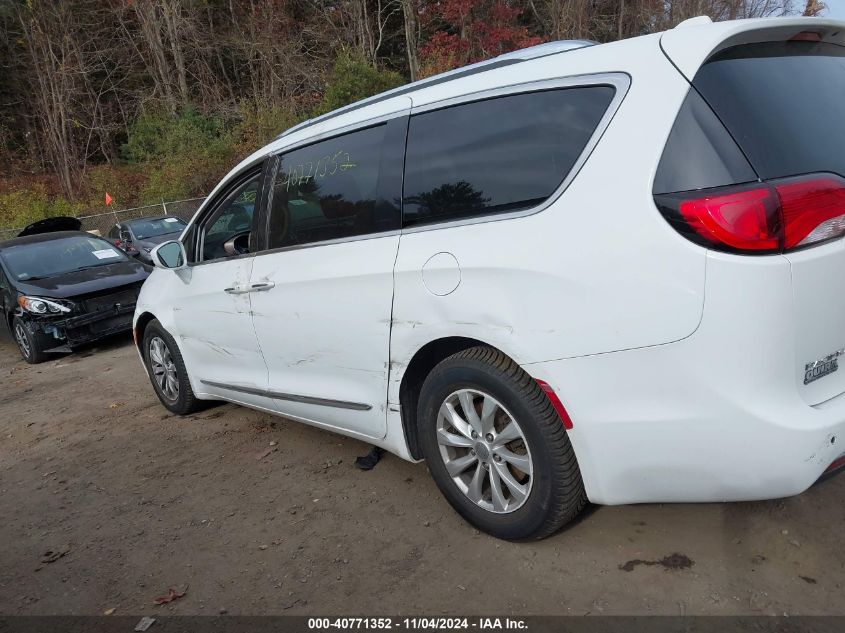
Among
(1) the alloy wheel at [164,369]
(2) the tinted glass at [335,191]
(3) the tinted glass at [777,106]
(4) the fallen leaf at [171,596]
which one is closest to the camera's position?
(3) the tinted glass at [777,106]

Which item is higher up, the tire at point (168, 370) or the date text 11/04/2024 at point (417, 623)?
the tire at point (168, 370)

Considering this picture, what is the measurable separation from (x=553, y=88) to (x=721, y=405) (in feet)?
4.27

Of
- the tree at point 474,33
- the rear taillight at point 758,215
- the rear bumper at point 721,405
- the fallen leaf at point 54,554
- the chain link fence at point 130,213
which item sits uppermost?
the tree at point 474,33

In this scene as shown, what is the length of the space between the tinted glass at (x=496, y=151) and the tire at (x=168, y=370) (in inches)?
108

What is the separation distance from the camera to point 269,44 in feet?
99.0

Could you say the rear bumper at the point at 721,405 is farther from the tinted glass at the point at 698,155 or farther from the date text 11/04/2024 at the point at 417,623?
the date text 11/04/2024 at the point at 417,623

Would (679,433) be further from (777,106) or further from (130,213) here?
(130,213)

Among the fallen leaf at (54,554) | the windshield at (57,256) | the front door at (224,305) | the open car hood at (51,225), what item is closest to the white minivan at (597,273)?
the front door at (224,305)

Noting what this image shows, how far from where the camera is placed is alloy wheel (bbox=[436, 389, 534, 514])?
2.66 meters

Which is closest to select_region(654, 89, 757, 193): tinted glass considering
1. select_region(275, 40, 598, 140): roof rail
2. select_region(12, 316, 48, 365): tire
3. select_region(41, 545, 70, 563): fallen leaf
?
select_region(275, 40, 598, 140): roof rail

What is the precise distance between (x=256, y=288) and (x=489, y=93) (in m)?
1.75

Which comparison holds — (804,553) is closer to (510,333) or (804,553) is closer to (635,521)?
(635,521)

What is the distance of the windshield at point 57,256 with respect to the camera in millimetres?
8750

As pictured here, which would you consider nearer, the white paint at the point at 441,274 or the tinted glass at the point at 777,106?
the tinted glass at the point at 777,106
